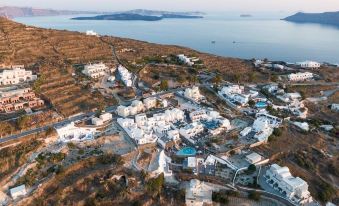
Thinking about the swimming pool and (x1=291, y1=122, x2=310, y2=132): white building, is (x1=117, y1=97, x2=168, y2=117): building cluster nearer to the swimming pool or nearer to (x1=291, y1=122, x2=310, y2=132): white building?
the swimming pool

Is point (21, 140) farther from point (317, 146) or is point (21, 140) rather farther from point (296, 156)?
point (317, 146)

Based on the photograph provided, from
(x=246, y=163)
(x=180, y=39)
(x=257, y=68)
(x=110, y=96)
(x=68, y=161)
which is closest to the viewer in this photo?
(x=68, y=161)

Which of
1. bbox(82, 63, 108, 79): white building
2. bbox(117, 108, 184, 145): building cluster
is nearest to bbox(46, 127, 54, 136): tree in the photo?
bbox(117, 108, 184, 145): building cluster

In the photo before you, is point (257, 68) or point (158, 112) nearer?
point (158, 112)

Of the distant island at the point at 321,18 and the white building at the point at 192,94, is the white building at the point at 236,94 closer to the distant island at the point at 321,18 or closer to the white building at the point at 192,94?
the white building at the point at 192,94

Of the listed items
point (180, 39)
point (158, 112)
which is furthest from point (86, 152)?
point (180, 39)

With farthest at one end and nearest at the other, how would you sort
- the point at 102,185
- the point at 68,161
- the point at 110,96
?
the point at 110,96 → the point at 68,161 → the point at 102,185

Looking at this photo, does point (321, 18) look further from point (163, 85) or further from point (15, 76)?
point (15, 76)
